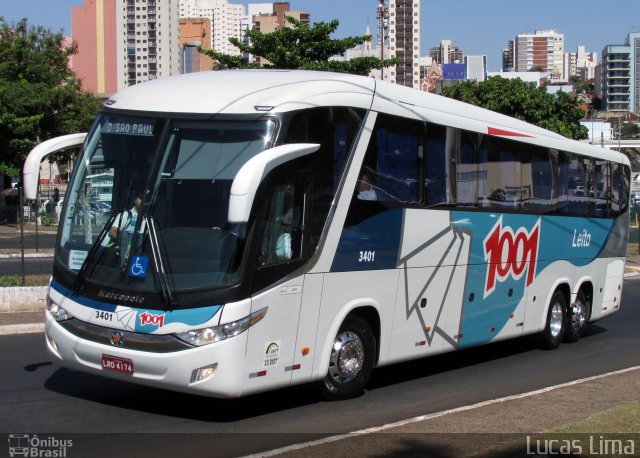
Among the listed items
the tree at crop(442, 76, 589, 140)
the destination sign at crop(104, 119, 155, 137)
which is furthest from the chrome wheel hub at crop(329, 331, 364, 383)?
the tree at crop(442, 76, 589, 140)

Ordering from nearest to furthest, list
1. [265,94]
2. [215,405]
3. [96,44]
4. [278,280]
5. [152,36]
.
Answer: [278,280]
[265,94]
[215,405]
[96,44]
[152,36]

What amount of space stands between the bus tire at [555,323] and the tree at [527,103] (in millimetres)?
39355

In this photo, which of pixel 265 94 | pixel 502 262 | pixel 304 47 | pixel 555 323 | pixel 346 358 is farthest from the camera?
pixel 304 47

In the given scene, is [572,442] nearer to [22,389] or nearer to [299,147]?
[299,147]

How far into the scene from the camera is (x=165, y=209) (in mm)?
8016

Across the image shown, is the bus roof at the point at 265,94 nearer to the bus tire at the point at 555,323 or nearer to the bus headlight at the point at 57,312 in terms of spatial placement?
the bus headlight at the point at 57,312

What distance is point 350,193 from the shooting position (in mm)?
9227

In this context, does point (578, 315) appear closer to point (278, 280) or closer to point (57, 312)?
point (278, 280)

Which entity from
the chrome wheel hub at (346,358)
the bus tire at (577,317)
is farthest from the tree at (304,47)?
the chrome wheel hub at (346,358)

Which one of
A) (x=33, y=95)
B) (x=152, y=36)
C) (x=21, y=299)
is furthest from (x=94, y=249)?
(x=152, y=36)

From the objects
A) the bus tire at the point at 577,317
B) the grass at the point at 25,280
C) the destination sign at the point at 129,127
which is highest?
the destination sign at the point at 129,127

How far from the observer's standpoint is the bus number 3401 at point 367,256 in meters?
9.41

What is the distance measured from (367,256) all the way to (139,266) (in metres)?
2.64

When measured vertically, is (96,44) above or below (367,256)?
above
